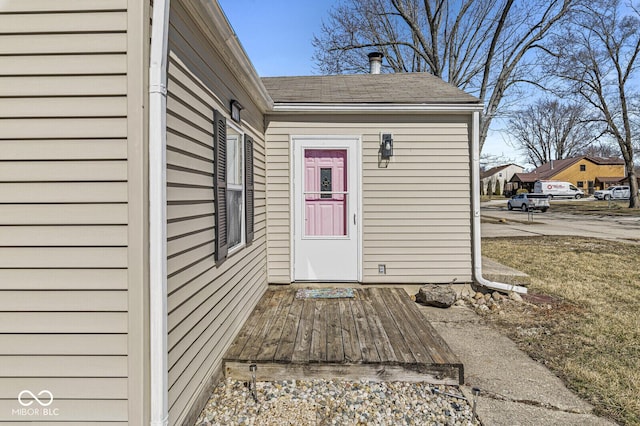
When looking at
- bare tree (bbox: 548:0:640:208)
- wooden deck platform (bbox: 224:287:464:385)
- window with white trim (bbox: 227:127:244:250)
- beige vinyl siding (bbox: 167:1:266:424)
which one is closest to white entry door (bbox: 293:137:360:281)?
wooden deck platform (bbox: 224:287:464:385)

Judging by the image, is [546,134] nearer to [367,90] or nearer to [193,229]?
[367,90]

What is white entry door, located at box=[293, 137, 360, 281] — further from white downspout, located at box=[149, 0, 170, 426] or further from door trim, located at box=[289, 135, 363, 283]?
white downspout, located at box=[149, 0, 170, 426]

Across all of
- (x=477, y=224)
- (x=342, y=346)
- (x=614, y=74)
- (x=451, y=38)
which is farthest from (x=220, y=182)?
(x=614, y=74)

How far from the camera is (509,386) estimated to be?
2.60 m

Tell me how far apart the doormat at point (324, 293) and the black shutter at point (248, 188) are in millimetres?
1111

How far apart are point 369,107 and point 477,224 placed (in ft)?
7.07

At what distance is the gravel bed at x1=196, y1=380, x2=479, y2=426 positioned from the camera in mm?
2166

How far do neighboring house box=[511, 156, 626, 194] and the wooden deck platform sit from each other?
4582 centimetres

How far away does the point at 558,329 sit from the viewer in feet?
12.1
